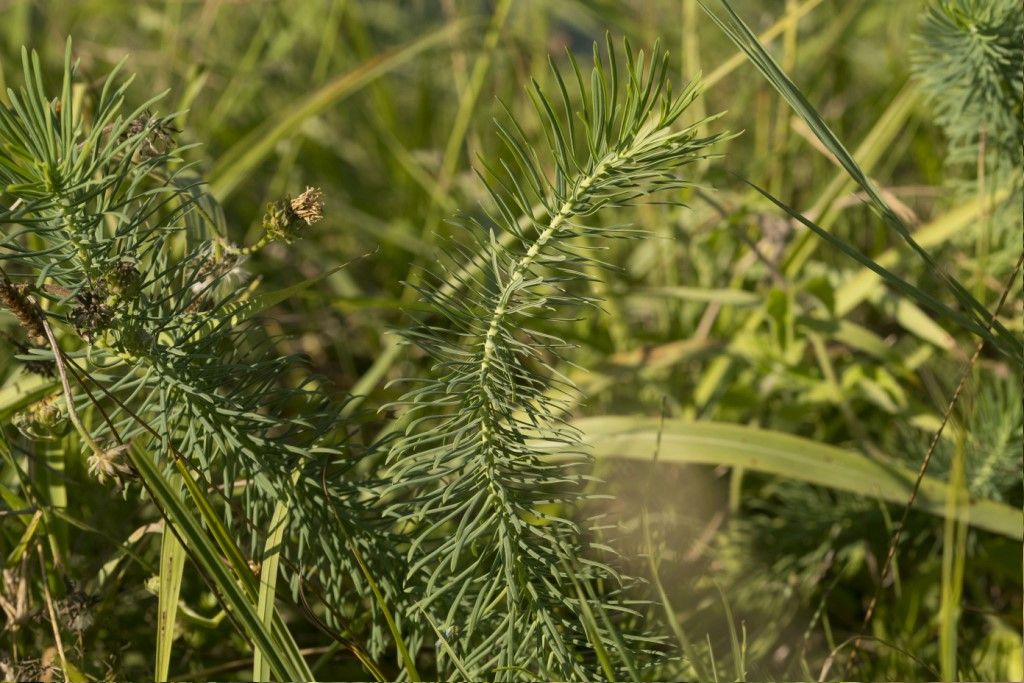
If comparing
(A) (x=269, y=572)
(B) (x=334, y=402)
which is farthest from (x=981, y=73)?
(A) (x=269, y=572)

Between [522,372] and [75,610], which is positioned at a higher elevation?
[522,372]

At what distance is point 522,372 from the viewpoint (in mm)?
764

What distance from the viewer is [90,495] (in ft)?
3.96

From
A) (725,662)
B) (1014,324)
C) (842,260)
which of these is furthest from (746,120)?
(725,662)

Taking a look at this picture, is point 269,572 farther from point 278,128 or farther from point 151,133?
point 278,128

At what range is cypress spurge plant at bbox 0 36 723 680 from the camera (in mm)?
691

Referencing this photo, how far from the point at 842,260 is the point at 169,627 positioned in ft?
4.48

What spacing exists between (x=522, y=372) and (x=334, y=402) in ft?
0.76

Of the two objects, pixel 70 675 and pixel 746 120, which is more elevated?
pixel 746 120

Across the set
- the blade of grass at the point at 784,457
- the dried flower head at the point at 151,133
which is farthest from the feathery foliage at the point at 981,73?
the dried flower head at the point at 151,133

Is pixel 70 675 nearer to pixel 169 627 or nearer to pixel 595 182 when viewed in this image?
pixel 169 627

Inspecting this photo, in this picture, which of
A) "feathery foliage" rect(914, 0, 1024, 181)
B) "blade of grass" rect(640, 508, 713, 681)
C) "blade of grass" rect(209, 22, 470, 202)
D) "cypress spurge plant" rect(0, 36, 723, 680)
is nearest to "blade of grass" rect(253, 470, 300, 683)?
"cypress spurge plant" rect(0, 36, 723, 680)

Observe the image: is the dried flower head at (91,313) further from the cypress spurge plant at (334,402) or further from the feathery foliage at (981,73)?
the feathery foliage at (981,73)

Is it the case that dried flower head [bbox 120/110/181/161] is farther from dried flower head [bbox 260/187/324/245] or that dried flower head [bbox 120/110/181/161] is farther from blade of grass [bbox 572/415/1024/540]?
blade of grass [bbox 572/415/1024/540]
